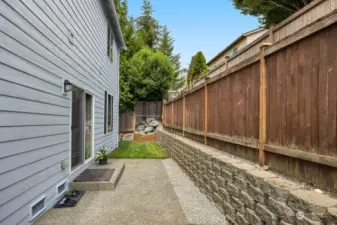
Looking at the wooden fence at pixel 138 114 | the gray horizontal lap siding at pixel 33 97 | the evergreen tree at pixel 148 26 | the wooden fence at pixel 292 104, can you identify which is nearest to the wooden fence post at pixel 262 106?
the wooden fence at pixel 292 104

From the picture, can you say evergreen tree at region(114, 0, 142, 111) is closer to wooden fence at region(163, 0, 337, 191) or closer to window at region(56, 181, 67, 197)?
window at region(56, 181, 67, 197)

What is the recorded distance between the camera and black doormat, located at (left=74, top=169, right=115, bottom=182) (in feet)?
16.9

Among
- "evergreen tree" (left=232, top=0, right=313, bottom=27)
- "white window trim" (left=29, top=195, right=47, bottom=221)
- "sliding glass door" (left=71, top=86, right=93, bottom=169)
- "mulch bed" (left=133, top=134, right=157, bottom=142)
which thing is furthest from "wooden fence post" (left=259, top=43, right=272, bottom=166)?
"mulch bed" (left=133, top=134, right=157, bottom=142)

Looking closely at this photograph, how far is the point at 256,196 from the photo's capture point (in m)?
2.56

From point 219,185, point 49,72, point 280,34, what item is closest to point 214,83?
point 280,34

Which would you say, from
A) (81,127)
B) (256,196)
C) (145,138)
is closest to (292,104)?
(256,196)

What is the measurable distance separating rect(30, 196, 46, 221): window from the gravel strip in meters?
1.95

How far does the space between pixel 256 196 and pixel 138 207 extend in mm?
2068

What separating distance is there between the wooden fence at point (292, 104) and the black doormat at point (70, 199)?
8.33 ft

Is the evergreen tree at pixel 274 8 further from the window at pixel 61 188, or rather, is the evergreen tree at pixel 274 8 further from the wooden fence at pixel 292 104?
the window at pixel 61 188

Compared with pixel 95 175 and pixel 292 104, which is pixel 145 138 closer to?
pixel 95 175

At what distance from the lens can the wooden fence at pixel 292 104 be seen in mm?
1912

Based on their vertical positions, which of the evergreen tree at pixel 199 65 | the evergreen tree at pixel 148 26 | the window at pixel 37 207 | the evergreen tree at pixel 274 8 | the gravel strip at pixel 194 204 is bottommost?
the gravel strip at pixel 194 204

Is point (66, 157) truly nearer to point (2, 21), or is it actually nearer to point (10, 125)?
point (10, 125)
